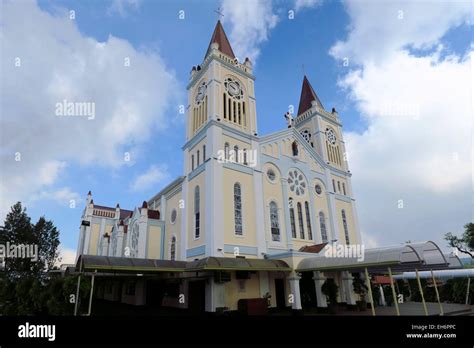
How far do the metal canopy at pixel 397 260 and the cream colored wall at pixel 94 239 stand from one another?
128ft

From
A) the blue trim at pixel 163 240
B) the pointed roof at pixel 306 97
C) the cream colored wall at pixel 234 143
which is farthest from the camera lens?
the pointed roof at pixel 306 97

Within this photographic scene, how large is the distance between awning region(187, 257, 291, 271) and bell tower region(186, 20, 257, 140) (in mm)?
11327

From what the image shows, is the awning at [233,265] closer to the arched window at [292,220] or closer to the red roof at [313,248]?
the red roof at [313,248]

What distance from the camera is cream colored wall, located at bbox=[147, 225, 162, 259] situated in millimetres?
26803

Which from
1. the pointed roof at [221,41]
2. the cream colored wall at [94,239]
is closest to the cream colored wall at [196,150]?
the pointed roof at [221,41]

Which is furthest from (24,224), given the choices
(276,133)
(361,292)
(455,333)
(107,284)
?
(455,333)

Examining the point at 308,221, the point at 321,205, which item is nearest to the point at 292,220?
the point at 308,221

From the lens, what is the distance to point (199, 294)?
64.2 feet

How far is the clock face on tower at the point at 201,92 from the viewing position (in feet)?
85.6

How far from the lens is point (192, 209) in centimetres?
2283

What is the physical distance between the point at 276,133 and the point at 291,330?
21110mm

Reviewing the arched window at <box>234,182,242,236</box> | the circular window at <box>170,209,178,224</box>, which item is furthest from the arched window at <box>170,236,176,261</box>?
the arched window at <box>234,182,242,236</box>

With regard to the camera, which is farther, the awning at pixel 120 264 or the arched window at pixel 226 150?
the arched window at pixel 226 150

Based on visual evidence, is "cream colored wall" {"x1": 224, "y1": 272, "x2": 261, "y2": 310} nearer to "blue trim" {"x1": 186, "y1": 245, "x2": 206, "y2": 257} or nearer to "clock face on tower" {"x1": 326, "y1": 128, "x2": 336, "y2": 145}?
"blue trim" {"x1": 186, "y1": 245, "x2": 206, "y2": 257}
